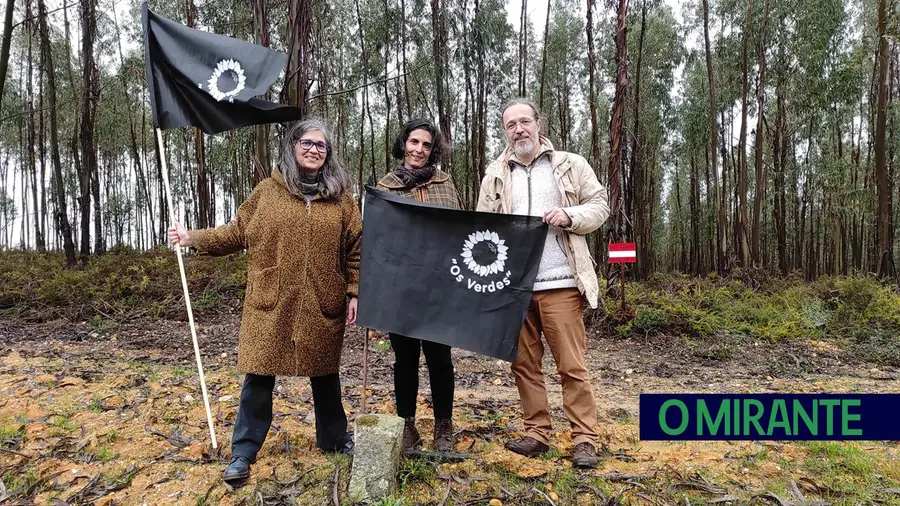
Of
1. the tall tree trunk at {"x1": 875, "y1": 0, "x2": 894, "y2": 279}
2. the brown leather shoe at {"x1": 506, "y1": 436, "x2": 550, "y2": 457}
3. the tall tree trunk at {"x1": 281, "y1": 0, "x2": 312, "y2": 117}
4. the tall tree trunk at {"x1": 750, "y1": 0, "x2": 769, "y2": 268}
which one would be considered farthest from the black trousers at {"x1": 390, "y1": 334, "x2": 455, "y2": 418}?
the tall tree trunk at {"x1": 750, "y1": 0, "x2": 769, "y2": 268}

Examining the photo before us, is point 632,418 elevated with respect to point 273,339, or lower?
lower

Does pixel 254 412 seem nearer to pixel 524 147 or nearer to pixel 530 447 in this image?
pixel 530 447

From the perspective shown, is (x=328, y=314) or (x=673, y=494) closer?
(x=673, y=494)

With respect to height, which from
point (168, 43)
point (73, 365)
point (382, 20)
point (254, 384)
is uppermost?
point (382, 20)

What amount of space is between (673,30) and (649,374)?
18.5 m

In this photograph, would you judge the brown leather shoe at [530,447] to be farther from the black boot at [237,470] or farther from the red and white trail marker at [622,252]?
the red and white trail marker at [622,252]

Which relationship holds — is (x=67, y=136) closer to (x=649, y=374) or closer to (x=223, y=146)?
(x=223, y=146)

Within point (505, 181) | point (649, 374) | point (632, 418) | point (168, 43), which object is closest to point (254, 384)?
point (505, 181)

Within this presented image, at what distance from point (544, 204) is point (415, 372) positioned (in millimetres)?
1320

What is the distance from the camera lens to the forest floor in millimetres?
2793

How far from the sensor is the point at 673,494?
2748mm

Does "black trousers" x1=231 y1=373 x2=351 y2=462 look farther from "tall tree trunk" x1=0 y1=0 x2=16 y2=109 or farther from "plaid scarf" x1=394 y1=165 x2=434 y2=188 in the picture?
"tall tree trunk" x1=0 y1=0 x2=16 y2=109

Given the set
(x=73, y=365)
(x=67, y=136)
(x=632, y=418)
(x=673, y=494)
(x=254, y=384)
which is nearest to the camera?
(x=673, y=494)

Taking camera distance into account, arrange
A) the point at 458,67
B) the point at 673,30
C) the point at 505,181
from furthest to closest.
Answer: the point at 673,30 → the point at 458,67 → the point at 505,181
